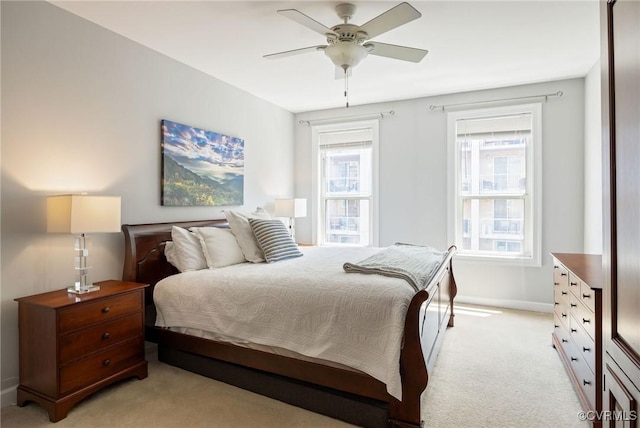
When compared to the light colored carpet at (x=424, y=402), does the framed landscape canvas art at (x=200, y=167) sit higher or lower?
higher

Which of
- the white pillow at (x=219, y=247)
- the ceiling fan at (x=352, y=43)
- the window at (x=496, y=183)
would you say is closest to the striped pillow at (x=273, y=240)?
the white pillow at (x=219, y=247)

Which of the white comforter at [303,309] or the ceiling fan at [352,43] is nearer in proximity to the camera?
the white comforter at [303,309]

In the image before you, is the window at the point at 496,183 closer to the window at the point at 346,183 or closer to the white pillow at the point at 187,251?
the window at the point at 346,183

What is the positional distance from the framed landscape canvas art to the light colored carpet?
156 cm

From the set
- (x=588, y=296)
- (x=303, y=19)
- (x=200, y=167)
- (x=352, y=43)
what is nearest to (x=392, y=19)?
(x=352, y=43)

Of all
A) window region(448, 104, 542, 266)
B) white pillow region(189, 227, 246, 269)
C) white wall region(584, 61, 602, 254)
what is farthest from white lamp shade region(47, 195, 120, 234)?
white wall region(584, 61, 602, 254)

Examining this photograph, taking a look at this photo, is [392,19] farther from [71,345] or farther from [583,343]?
[71,345]

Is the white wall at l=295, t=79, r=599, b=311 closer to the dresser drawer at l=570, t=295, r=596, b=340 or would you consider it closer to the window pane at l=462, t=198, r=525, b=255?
the window pane at l=462, t=198, r=525, b=255

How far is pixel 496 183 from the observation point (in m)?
4.45

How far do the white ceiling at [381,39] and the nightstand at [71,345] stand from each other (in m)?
2.06

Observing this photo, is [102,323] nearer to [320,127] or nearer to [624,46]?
[624,46]

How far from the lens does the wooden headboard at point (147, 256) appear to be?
2.89 metres

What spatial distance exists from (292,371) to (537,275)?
343 cm

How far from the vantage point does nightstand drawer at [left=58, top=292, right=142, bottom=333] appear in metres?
2.17
